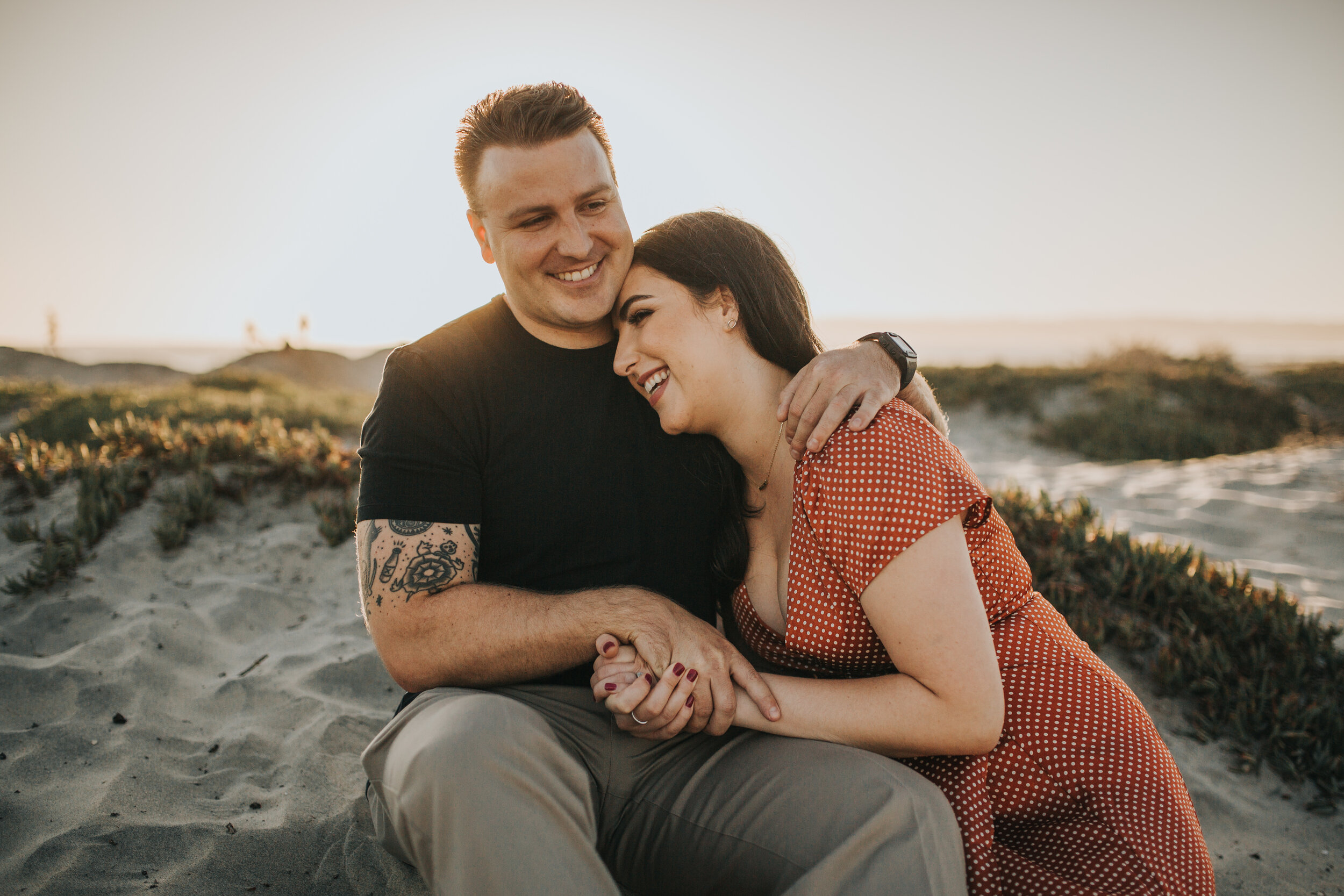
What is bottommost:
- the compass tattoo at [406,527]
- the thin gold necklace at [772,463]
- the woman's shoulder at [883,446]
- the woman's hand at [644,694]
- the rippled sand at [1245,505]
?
A: the rippled sand at [1245,505]

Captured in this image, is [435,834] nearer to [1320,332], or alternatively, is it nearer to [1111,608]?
[1111,608]

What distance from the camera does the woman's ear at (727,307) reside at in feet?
8.29

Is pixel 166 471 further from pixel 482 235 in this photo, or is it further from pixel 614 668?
pixel 614 668

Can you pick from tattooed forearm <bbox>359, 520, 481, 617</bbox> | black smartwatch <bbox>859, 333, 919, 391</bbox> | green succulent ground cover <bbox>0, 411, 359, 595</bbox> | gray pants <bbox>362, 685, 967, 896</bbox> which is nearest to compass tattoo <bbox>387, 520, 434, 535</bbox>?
tattooed forearm <bbox>359, 520, 481, 617</bbox>

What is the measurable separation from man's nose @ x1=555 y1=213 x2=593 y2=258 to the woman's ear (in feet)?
1.68

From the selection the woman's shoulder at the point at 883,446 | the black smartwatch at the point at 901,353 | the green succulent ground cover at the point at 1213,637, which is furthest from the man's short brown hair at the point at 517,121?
the green succulent ground cover at the point at 1213,637

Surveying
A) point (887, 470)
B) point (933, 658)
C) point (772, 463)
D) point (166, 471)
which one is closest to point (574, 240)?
point (772, 463)

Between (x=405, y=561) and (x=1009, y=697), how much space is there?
1913mm

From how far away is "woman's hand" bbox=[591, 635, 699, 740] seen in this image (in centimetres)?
207

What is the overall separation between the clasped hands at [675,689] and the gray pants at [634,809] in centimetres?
15

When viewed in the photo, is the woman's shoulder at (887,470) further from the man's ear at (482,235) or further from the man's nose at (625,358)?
the man's ear at (482,235)

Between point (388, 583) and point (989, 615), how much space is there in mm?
1898

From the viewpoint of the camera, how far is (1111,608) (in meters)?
4.41

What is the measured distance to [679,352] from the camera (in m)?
2.52
